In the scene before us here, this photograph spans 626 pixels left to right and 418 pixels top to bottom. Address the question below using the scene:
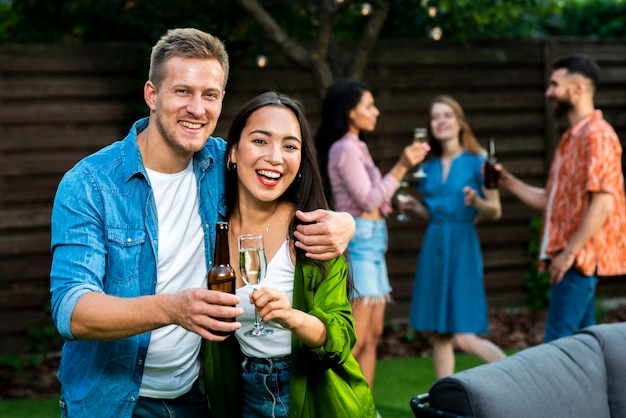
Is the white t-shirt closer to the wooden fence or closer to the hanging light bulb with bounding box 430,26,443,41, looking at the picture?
the wooden fence

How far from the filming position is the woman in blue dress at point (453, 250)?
5.74 metres

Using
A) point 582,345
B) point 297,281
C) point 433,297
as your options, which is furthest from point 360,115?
point 297,281

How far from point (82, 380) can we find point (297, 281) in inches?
28.5

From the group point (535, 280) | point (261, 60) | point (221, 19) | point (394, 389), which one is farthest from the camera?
point (535, 280)

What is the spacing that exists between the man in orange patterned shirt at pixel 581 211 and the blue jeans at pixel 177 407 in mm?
2739

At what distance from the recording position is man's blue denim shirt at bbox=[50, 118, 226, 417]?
254 cm

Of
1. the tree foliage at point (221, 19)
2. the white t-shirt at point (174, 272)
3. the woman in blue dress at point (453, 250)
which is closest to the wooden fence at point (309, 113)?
the tree foliage at point (221, 19)

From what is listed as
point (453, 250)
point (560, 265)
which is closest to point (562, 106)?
point (560, 265)

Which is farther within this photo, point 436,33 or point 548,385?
point 436,33

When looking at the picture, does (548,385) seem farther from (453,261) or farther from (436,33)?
(436,33)

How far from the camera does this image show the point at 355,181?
5.31m

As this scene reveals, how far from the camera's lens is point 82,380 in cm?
265

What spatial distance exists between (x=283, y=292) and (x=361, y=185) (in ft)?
8.57

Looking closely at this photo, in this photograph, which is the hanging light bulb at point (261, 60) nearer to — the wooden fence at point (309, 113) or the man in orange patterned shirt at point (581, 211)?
the wooden fence at point (309, 113)
